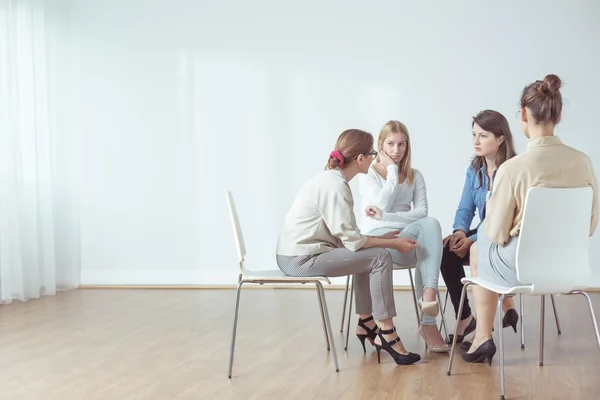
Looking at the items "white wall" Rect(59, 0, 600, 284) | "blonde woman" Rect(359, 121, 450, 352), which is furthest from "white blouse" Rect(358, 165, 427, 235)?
"white wall" Rect(59, 0, 600, 284)

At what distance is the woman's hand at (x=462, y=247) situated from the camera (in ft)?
13.1

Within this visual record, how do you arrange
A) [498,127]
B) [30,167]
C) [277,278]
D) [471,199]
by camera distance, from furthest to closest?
[30,167] < [471,199] < [498,127] < [277,278]

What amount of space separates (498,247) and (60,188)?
4.06m

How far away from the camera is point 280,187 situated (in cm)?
636

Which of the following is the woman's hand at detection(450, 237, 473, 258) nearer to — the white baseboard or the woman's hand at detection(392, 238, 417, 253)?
the woman's hand at detection(392, 238, 417, 253)

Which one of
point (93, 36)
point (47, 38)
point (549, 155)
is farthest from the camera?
point (93, 36)

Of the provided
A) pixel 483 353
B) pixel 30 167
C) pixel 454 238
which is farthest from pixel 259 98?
pixel 483 353

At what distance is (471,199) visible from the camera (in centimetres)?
422

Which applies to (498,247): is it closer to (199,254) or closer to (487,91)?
(487,91)

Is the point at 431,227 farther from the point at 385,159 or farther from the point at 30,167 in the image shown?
the point at 30,167

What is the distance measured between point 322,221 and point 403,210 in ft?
2.42

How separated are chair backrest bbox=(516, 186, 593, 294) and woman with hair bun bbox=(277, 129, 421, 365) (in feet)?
2.36

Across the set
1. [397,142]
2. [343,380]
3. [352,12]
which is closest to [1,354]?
[343,380]

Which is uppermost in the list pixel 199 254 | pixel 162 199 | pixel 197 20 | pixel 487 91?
pixel 197 20
